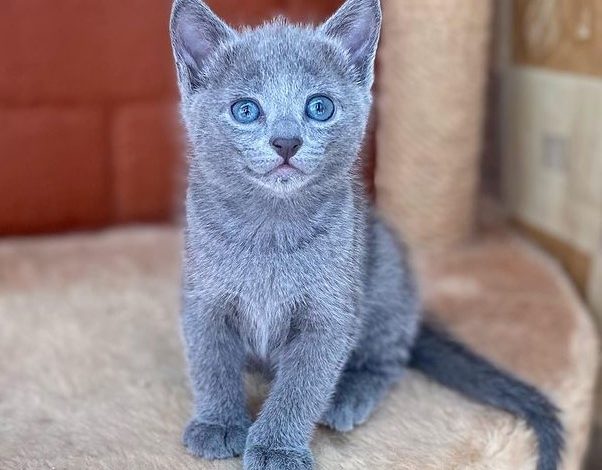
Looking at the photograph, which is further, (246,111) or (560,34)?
(560,34)

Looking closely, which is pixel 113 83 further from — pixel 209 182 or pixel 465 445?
pixel 465 445

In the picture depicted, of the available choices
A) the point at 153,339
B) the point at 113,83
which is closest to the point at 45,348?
the point at 153,339

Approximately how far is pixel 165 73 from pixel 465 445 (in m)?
0.95

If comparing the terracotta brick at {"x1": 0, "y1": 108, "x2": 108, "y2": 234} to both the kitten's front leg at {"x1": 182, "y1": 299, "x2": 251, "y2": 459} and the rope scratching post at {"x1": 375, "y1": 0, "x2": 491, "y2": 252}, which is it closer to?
the rope scratching post at {"x1": 375, "y1": 0, "x2": 491, "y2": 252}

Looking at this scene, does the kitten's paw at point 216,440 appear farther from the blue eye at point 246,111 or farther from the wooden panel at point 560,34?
the wooden panel at point 560,34

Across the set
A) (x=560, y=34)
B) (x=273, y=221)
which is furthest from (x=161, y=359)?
(x=560, y=34)

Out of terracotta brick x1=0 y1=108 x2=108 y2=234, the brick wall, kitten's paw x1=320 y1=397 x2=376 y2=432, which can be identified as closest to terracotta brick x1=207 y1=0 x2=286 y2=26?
the brick wall

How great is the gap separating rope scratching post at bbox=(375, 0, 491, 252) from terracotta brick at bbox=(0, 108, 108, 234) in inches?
22.3

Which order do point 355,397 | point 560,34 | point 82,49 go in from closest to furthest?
point 355,397, point 560,34, point 82,49

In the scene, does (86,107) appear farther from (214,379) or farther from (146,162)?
(214,379)

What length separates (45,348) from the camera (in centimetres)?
112

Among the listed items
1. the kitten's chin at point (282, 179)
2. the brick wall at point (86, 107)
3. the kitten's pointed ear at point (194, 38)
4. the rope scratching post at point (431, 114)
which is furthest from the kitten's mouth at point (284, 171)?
the brick wall at point (86, 107)

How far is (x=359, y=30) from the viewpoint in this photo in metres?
0.84

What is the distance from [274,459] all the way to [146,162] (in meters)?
0.90
